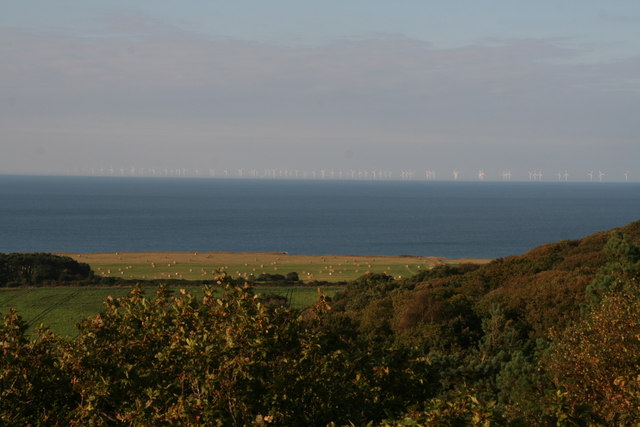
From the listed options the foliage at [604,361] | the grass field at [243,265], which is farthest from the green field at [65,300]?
the foliage at [604,361]

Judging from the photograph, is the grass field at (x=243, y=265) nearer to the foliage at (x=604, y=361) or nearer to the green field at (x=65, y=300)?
the green field at (x=65, y=300)

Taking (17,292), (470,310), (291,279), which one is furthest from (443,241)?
(470,310)

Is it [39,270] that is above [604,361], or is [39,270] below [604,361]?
below

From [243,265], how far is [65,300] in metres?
33.4

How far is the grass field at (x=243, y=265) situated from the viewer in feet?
292

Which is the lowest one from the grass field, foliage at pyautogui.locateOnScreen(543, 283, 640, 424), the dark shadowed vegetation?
the grass field

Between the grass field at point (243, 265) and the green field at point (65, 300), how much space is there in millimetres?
11488

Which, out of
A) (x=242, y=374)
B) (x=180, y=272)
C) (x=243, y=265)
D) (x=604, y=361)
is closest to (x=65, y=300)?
(x=180, y=272)

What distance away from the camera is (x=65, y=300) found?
2697 inches

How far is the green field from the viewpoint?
58959mm

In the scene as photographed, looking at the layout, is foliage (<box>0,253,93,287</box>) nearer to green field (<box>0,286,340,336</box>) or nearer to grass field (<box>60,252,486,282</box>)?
grass field (<box>60,252,486,282</box>)

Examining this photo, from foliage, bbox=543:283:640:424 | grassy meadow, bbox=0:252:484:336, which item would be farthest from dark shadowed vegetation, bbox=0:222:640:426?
grassy meadow, bbox=0:252:484:336

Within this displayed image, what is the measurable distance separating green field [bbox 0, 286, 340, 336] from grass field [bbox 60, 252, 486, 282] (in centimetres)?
1149

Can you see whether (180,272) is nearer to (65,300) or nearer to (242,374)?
(65,300)
